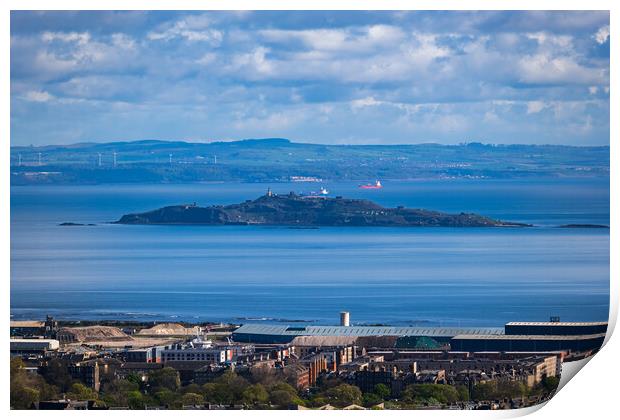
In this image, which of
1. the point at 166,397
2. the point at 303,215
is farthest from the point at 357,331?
the point at 303,215

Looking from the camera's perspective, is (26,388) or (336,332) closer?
(26,388)

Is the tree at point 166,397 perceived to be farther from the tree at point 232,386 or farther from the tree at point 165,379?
the tree at point 232,386

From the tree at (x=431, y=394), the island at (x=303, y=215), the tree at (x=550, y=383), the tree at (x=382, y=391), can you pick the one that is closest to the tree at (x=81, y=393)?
the tree at (x=382, y=391)

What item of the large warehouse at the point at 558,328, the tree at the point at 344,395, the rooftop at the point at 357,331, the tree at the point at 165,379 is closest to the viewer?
the tree at the point at 344,395

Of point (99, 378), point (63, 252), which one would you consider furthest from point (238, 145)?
point (99, 378)

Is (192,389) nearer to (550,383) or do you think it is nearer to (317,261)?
(550,383)

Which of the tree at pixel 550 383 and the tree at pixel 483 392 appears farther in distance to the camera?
the tree at pixel 483 392

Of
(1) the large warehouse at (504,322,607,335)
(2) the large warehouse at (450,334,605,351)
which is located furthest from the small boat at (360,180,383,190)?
(2) the large warehouse at (450,334,605,351)
